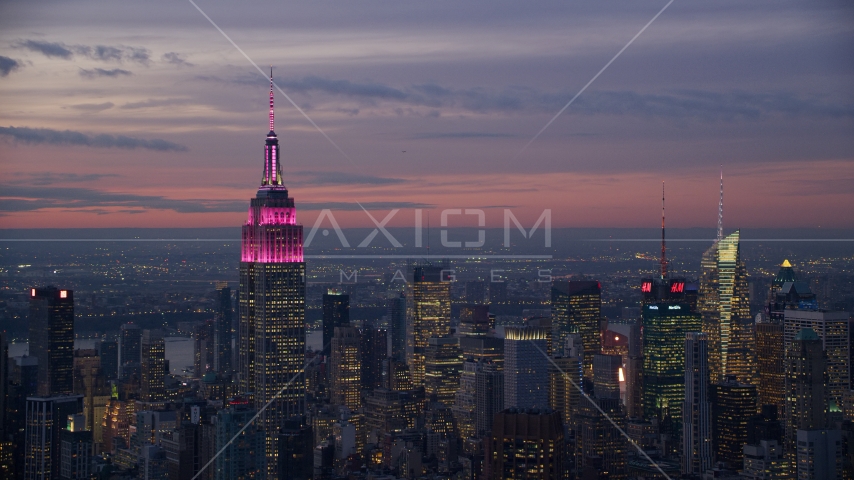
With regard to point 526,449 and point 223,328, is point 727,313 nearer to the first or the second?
point 223,328

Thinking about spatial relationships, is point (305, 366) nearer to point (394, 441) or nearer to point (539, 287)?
point (394, 441)

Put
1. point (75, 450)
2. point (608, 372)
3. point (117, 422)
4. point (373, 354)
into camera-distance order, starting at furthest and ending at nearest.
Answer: point (373, 354)
point (608, 372)
point (117, 422)
point (75, 450)

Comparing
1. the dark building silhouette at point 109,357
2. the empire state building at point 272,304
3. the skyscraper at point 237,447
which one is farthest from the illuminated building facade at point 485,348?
the skyscraper at point 237,447

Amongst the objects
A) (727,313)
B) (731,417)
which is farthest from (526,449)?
(727,313)

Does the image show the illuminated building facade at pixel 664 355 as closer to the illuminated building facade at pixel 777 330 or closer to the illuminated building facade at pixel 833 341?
the illuminated building facade at pixel 777 330

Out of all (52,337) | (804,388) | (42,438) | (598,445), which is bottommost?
(598,445)

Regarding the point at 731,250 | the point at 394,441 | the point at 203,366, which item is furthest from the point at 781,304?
the point at 203,366

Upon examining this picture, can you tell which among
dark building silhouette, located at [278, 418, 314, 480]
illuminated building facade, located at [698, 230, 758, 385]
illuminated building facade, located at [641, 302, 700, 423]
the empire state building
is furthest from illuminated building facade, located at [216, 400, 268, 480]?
illuminated building facade, located at [698, 230, 758, 385]
